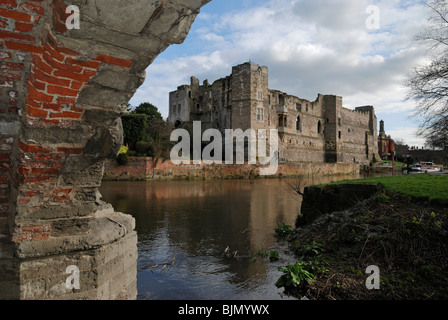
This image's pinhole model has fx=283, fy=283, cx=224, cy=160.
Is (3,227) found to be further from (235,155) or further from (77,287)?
(235,155)

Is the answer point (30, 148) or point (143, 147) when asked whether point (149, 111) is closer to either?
point (143, 147)

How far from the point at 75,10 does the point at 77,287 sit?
2.90 m

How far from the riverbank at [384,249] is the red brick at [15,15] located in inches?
198

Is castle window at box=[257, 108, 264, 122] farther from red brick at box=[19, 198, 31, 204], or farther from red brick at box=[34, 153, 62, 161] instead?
red brick at box=[19, 198, 31, 204]

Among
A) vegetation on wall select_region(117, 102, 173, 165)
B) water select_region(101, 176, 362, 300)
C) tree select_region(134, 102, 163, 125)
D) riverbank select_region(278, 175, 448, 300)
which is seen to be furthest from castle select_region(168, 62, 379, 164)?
riverbank select_region(278, 175, 448, 300)

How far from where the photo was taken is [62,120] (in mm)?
3182

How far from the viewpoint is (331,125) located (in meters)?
50.3

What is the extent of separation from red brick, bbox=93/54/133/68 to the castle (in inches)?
1298

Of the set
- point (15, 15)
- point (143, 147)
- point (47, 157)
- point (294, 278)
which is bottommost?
point (294, 278)

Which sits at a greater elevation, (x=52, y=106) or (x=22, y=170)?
(x=52, y=106)

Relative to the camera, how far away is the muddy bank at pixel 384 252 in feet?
14.2

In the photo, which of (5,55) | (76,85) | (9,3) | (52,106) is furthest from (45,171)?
(9,3)

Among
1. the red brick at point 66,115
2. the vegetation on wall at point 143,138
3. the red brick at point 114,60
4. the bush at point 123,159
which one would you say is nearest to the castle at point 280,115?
the vegetation on wall at point 143,138

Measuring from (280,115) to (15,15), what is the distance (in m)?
40.4
